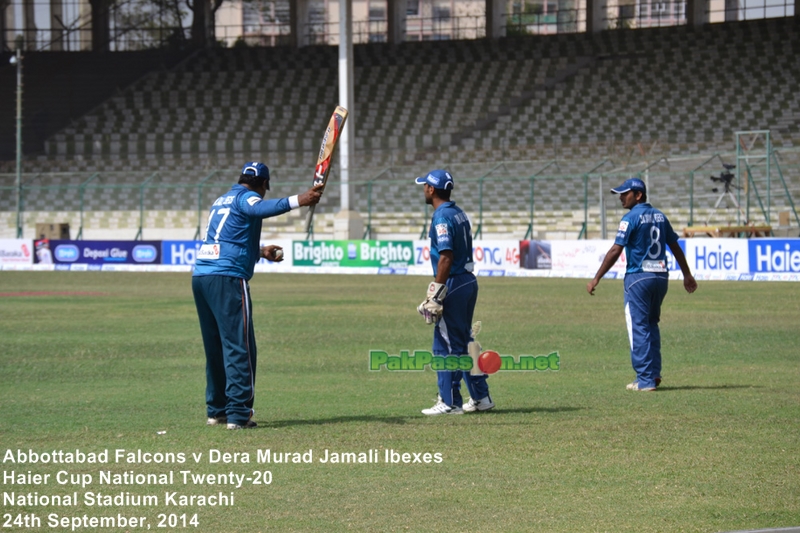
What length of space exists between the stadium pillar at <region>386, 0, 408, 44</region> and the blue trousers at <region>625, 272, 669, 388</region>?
4970cm

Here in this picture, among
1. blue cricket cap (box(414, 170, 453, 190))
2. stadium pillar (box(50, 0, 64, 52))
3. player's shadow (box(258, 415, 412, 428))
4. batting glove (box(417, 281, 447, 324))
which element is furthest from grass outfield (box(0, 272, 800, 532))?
stadium pillar (box(50, 0, 64, 52))

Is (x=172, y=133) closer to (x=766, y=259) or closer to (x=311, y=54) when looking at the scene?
(x=311, y=54)

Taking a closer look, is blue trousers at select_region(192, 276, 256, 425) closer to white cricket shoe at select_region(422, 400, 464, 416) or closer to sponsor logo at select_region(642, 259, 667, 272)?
white cricket shoe at select_region(422, 400, 464, 416)

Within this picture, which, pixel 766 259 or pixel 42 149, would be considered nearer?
pixel 766 259

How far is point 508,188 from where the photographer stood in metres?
42.2

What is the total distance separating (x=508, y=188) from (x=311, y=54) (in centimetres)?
2124

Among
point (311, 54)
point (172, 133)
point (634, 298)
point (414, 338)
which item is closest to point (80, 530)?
point (634, 298)

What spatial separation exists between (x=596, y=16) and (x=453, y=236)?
49719 millimetres

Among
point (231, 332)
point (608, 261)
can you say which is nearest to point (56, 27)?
point (608, 261)

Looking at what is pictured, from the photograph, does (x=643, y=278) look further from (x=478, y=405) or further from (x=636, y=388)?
(x=478, y=405)

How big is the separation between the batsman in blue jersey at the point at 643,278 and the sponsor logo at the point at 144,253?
3203 centimetres

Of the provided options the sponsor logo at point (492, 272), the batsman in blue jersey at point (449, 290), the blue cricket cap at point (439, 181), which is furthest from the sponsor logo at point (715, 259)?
the blue cricket cap at point (439, 181)

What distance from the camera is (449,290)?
31.1ft

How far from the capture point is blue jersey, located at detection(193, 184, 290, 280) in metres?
8.94
